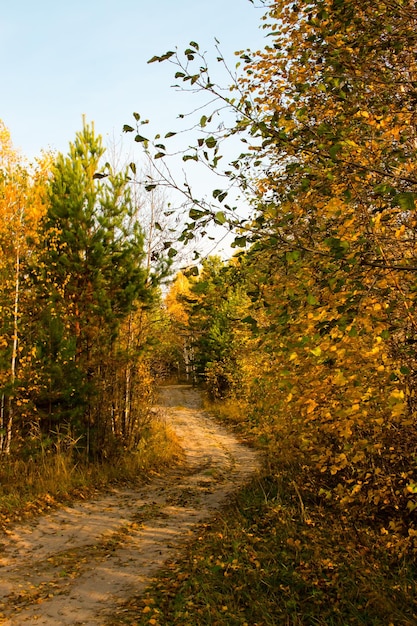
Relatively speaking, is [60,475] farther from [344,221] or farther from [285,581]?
[344,221]

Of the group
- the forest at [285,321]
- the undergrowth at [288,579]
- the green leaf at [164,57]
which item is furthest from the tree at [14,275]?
the green leaf at [164,57]

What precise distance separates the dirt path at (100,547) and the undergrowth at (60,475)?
0.48m

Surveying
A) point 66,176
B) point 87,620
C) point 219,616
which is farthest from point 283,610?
point 66,176

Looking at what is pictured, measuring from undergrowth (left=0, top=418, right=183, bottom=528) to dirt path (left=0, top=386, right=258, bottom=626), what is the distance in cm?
48

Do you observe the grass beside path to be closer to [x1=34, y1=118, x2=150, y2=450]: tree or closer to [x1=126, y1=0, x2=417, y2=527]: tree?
[x1=126, y1=0, x2=417, y2=527]: tree

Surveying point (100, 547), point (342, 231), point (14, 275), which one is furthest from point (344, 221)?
point (14, 275)

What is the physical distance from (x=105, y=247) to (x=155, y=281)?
1.56 m

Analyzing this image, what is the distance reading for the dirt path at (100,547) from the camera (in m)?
5.03

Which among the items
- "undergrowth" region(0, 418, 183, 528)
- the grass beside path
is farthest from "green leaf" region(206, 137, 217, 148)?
"undergrowth" region(0, 418, 183, 528)

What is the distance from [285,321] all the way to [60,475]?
8730mm

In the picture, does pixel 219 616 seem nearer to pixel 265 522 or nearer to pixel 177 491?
pixel 265 522

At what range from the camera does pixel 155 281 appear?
40.2 feet

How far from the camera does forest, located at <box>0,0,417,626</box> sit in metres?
2.76

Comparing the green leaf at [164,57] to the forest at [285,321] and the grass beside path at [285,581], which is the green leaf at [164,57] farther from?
the grass beside path at [285,581]
